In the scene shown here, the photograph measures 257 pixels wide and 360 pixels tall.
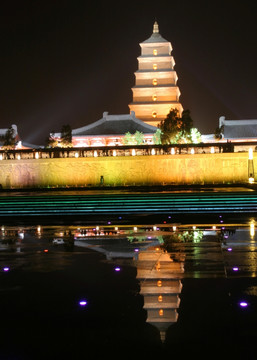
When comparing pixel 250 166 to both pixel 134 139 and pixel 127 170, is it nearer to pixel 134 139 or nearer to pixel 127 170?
pixel 127 170

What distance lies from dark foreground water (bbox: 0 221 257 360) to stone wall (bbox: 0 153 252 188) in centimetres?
2205

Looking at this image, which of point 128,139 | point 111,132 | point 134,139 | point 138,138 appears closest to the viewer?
point 138,138

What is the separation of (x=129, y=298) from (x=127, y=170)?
28.5 metres

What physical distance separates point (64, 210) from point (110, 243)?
29.2 feet

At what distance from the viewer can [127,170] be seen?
116 ft

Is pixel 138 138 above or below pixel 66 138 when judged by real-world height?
below

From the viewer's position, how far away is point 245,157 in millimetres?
34250

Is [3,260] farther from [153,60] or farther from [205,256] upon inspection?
[153,60]

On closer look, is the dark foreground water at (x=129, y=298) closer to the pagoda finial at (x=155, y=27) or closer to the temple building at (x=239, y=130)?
the temple building at (x=239, y=130)

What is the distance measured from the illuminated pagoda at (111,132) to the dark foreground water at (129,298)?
4398 centimetres

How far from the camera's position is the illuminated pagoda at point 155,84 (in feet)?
199

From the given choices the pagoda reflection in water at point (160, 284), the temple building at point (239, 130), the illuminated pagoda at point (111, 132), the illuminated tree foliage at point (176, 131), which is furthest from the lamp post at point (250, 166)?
the pagoda reflection in water at point (160, 284)

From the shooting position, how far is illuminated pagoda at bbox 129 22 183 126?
2387 inches

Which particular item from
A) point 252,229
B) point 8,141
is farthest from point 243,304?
point 8,141
